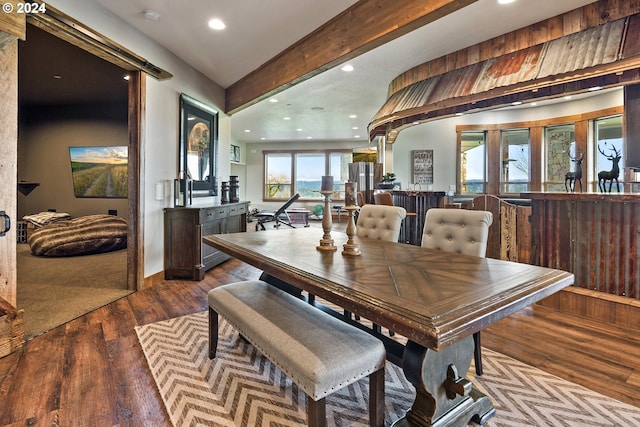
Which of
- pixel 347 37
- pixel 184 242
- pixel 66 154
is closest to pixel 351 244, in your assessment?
pixel 347 37

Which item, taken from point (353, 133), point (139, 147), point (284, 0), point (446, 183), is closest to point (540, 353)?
point (284, 0)

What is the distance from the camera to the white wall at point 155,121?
3.16 meters

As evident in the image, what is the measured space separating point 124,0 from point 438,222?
3211 mm

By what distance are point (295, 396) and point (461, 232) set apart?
1.36 m

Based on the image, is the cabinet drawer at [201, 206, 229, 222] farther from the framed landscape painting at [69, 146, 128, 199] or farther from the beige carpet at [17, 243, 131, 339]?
the framed landscape painting at [69, 146, 128, 199]

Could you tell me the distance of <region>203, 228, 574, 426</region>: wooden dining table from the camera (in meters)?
0.97

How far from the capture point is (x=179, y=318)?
271cm

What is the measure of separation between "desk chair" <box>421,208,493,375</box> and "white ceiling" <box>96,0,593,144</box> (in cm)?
206

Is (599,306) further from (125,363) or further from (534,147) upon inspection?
(534,147)

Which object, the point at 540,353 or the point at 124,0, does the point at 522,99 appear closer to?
the point at 540,353

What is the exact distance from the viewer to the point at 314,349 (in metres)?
1.30

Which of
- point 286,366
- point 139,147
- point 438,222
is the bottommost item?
point 286,366

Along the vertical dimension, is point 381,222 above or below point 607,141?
below

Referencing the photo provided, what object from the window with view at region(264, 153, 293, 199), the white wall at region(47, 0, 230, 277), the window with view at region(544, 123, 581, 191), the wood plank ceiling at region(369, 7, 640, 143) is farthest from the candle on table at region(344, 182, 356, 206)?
the window with view at region(264, 153, 293, 199)
